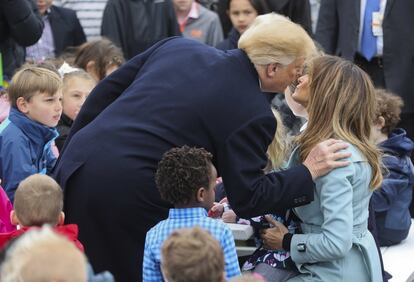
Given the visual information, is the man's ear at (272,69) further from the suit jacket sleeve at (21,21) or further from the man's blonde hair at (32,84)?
the suit jacket sleeve at (21,21)

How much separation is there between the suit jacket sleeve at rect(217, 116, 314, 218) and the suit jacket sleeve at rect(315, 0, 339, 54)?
407 centimetres

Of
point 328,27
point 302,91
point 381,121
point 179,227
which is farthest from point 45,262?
point 328,27

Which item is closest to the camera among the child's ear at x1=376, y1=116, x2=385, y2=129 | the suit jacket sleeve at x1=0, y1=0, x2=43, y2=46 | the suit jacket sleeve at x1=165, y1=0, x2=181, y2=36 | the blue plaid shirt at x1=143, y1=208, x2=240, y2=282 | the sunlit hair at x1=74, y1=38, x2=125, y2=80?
the blue plaid shirt at x1=143, y1=208, x2=240, y2=282

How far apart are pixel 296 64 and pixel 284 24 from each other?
18 cm

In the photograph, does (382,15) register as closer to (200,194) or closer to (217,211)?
A: (217,211)

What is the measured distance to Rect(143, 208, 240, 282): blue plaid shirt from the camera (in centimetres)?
352

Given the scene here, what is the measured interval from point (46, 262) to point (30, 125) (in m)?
2.45

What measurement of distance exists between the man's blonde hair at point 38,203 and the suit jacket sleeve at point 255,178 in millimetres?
703

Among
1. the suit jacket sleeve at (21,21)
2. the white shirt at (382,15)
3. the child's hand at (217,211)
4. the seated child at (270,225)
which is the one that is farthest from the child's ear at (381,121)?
the suit jacket sleeve at (21,21)

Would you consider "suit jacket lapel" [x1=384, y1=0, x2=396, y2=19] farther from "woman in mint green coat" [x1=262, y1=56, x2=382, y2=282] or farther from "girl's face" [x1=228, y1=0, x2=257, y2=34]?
"woman in mint green coat" [x1=262, y1=56, x2=382, y2=282]

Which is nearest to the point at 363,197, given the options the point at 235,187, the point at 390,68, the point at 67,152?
the point at 235,187

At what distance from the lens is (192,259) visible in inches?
108

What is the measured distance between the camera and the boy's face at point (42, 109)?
500 cm

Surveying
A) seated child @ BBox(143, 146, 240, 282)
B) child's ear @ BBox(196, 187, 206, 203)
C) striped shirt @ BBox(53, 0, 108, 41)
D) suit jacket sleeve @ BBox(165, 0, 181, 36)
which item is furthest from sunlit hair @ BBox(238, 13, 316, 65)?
striped shirt @ BBox(53, 0, 108, 41)
